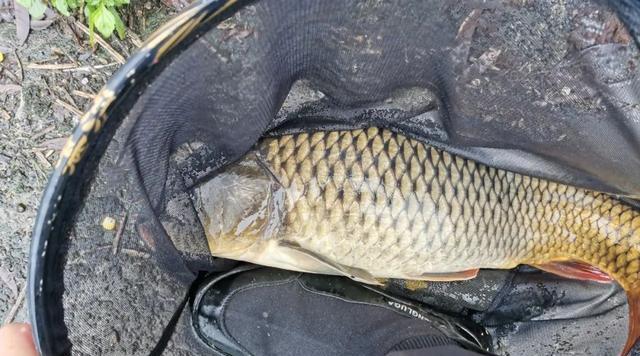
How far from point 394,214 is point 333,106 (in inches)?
11.0

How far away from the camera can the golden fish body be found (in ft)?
4.21

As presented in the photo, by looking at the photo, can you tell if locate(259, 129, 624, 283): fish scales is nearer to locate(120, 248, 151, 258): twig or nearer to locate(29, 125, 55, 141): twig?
locate(120, 248, 151, 258): twig

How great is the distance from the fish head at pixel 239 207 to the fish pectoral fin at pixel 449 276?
41 centimetres

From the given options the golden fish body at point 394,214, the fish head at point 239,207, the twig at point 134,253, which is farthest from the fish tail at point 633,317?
the twig at point 134,253

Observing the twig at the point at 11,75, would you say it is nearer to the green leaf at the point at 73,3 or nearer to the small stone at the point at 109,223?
the green leaf at the point at 73,3

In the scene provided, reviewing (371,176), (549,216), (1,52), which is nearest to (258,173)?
(371,176)

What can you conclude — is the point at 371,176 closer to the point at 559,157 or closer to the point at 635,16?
the point at 559,157

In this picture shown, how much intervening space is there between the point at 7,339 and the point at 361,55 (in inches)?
35.4

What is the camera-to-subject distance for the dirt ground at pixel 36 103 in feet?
5.20

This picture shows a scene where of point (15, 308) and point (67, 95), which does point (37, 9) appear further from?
point (15, 308)

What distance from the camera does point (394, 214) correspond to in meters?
1.32

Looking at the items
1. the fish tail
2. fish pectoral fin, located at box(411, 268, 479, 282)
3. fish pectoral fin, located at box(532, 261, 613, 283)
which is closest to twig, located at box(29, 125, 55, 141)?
fish pectoral fin, located at box(411, 268, 479, 282)

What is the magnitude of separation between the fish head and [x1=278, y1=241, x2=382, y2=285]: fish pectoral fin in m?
0.05

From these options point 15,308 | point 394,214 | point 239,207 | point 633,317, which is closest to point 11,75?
point 15,308
